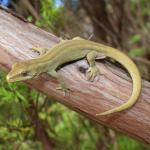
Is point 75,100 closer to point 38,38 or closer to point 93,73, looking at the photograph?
point 93,73

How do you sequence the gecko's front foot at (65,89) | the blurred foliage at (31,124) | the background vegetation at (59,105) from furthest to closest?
the background vegetation at (59,105)
the blurred foliage at (31,124)
the gecko's front foot at (65,89)

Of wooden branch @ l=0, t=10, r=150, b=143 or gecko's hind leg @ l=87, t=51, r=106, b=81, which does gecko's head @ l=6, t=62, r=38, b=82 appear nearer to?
wooden branch @ l=0, t=10, r=150, b=143

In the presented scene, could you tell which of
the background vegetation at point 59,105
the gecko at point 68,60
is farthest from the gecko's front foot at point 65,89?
the background vegetation at point 59,105

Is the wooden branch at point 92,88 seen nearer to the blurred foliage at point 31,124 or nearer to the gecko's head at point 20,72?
the gecko's head at point 20,72

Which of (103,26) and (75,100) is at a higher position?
(103,26)

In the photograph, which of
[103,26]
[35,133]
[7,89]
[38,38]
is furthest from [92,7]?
[38,38]

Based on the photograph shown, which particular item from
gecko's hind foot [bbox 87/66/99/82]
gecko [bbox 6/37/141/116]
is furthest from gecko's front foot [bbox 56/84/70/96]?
gecko's hind foot [bbox 87/66/99/82]

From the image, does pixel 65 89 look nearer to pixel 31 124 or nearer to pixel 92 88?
pixel 92 88

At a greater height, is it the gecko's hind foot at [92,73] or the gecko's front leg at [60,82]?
the gecko's hind foot at [92,73]
